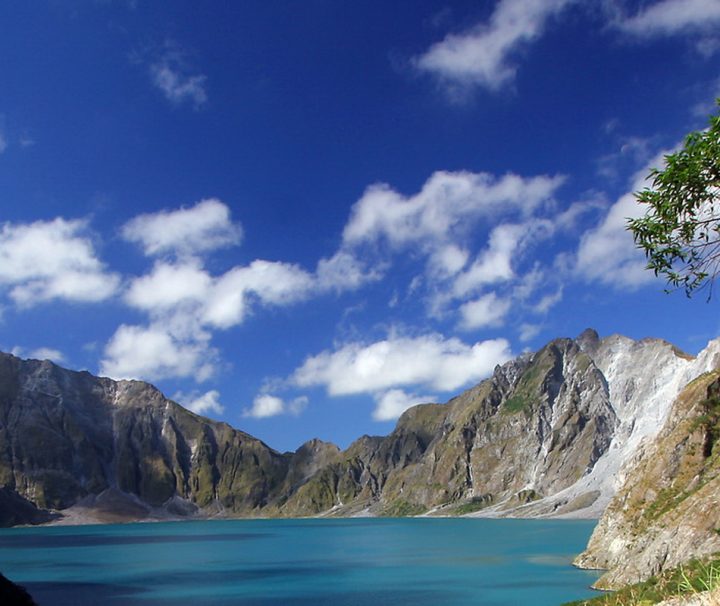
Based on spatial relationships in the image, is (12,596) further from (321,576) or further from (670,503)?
(670,503)

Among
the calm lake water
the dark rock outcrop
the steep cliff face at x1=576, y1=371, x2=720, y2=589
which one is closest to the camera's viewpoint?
the dark rock outcrop

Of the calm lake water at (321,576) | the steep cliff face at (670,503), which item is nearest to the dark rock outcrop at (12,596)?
the calm lake water at (321,576)

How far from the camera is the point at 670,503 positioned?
55.0 m

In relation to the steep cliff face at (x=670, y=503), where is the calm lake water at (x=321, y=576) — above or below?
below

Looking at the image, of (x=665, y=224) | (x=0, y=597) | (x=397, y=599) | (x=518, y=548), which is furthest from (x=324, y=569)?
(x=665, y=224)

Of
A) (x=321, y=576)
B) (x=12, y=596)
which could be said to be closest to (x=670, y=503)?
(x=321, y=576)

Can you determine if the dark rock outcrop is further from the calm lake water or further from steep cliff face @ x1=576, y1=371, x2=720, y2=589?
steep cliff face @ x1=576, y1=371, x2=720, y2=589

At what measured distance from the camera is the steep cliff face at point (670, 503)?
142 ft

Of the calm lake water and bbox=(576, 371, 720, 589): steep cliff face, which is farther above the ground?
bbox=(576, 371, 720, 589): steep cliff face

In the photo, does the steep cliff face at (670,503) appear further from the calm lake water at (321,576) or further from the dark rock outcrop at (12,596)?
the dark rock outcrop at (12,596)

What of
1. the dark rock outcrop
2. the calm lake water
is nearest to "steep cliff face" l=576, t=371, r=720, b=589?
the calm lake water

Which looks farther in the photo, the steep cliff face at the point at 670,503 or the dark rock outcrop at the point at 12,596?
the steep cliff face at the point at 670,503

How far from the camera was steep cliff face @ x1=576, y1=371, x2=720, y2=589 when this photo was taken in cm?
4322

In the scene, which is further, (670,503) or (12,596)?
(670,503)
